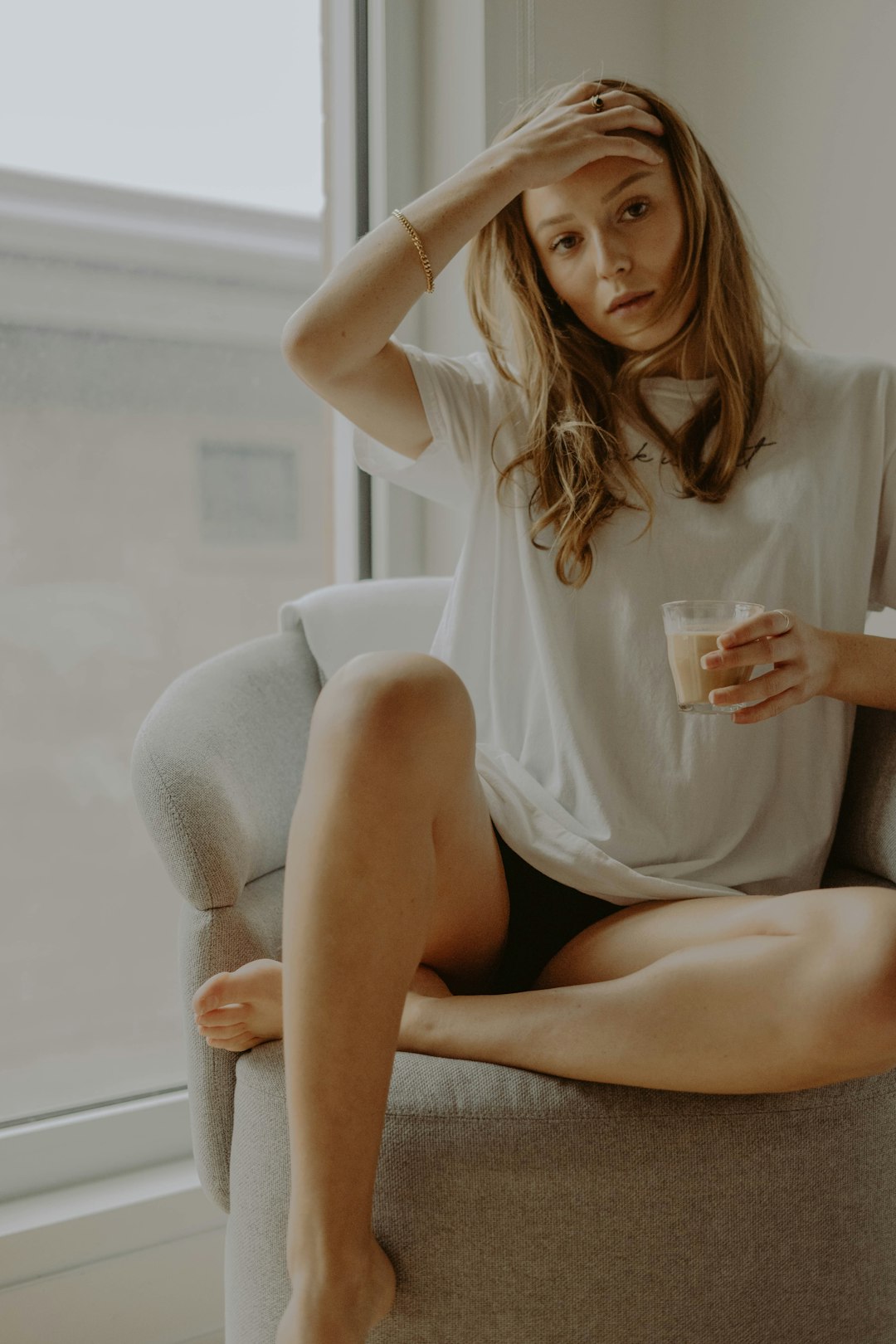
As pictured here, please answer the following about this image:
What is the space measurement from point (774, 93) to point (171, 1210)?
6.55ft

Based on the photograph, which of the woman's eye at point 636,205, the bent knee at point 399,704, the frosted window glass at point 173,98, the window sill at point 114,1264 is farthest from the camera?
the frosted window glass at point 173,98

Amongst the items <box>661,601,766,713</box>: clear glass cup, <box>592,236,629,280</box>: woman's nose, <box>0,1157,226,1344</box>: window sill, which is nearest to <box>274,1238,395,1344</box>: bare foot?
<box>661,601,766,713</box>: clear glass cup

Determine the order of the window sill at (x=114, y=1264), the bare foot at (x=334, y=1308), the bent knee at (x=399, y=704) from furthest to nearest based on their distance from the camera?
the window sill at (x=114, y=1264)
the bent knee at (x=399, y=704)
the bare foot at (x=334, y=1308)

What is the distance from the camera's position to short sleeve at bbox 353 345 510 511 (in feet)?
4.56

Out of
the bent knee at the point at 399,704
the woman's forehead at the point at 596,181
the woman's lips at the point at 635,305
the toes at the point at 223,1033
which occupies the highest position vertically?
the woman's forehead at the point at 596,181

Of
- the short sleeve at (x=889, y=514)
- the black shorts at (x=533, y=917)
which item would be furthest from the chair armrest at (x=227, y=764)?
the short sleeve at (x=889, y=514)

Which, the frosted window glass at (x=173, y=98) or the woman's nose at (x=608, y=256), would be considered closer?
the woman's nose at (x=608, y=256)

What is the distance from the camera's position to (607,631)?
4.42 feet

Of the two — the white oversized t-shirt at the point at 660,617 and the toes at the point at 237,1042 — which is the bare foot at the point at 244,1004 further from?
the white oversized t-shirt at the point at 660,617

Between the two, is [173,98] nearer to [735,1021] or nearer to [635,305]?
[635,305]

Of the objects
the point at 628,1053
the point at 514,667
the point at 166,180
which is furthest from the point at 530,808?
the point at 166,180

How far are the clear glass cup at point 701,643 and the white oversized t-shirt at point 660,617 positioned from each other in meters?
0.20

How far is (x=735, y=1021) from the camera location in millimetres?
944

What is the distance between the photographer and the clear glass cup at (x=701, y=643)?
3.55ft
